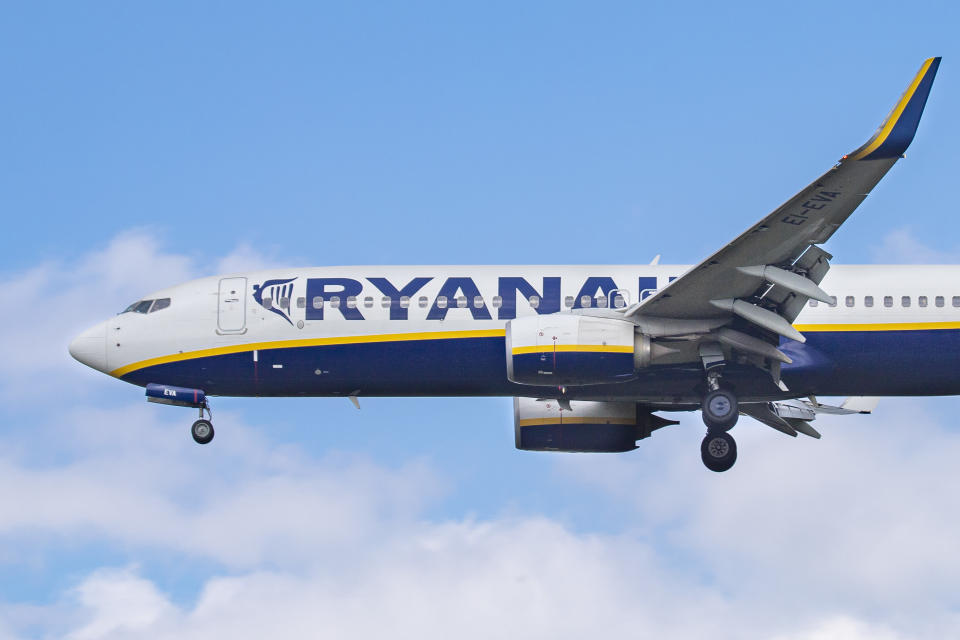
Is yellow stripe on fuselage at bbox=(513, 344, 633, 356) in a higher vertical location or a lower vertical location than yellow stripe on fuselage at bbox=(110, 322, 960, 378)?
lower

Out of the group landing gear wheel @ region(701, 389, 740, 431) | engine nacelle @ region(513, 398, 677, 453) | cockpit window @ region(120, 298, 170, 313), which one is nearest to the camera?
landing gear wheel @ region(701, 389, 740, 431)

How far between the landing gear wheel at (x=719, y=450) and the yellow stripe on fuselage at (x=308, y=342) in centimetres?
462

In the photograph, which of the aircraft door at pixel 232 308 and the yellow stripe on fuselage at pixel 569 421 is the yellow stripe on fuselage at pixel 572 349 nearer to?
the yellow stripe on fuselage at pixel 569 421

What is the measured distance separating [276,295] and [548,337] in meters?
6.24

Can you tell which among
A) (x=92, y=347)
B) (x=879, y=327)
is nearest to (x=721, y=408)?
(x=879, y=327)

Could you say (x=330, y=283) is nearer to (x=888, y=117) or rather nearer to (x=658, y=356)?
(x=658, y=356)

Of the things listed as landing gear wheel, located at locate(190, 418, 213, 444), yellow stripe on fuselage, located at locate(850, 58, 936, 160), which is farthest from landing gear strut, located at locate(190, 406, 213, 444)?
yellow stripe on fuselage, located at locate(850, 58, 936, 160)

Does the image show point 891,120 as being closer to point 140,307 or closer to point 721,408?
point 721,408

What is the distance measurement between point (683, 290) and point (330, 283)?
7479mm

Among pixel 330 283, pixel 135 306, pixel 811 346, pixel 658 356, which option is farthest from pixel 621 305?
pixel 135 306

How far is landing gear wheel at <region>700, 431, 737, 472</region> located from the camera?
31.4 metres

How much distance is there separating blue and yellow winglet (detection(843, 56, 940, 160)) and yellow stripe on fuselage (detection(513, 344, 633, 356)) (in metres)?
6.16

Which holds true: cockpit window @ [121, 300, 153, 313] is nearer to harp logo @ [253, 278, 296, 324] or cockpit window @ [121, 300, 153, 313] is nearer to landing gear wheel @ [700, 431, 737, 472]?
harp logo @ [253, 278, 296, 324]

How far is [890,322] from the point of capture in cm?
3145
